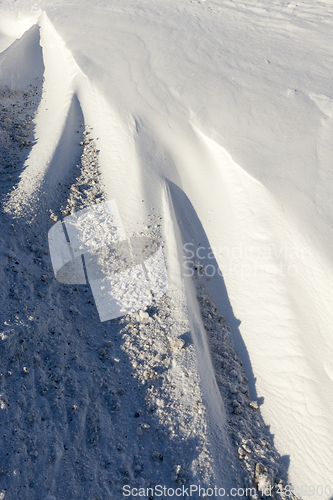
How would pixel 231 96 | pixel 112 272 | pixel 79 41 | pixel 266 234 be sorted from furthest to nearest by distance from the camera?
1. pixel 79 41
2. pixel 231 96
3. pixel 266 234
4. pixel 112 272

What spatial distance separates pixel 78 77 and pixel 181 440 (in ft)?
19.9

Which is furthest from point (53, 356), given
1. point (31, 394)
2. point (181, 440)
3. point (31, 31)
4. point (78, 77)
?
point (31, 31)

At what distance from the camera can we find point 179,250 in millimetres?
4082

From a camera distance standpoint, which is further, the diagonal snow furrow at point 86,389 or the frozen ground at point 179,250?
the frozen ground at point 179,250

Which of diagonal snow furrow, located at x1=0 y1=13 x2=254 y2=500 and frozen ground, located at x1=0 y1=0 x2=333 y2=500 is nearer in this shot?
diagonal snow furrow, located at x1=0 y1=13 x2=254 y2=500

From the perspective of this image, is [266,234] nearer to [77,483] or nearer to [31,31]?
[77,483]

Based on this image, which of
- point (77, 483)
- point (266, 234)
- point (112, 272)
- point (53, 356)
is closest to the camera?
point (77, 483)

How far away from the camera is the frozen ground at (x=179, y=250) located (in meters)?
2.58

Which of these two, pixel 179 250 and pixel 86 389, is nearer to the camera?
pixel 86 389

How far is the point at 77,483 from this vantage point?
2.20 meters

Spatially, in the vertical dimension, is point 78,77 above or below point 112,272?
above

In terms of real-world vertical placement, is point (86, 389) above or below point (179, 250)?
below

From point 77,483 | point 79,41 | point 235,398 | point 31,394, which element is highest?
point 79,41

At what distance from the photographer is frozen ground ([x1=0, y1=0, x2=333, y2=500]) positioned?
258cm
